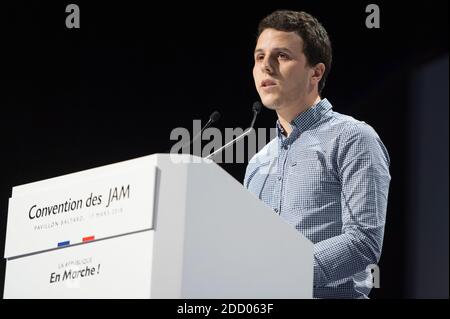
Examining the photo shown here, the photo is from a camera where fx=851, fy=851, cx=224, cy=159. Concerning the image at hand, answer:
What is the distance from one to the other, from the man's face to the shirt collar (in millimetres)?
64

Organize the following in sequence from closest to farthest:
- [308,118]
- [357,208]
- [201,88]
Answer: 1. [357,208]
2. [308,118]
3. [201,88]

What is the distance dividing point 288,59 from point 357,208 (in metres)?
0.63

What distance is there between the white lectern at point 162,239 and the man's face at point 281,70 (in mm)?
899

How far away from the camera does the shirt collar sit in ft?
8.74

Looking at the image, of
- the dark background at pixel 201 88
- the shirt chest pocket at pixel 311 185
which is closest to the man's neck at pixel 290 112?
the shirt chest pocket at pixel 311 185

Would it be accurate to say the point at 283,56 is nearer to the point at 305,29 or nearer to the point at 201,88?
the point at 305,29

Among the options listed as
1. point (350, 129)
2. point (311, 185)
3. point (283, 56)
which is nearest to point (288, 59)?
point (283, 56)

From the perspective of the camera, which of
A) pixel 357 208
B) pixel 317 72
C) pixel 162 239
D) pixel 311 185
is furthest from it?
pixel 317 72

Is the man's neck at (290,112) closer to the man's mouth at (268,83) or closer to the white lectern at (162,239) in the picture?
the man's mouth at (268,83)

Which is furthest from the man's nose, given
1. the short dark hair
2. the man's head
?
the short dark hair

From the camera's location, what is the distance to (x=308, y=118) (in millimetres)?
2682

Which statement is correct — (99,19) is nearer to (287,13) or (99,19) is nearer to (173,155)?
(287,13)

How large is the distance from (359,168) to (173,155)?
2.60 feet
